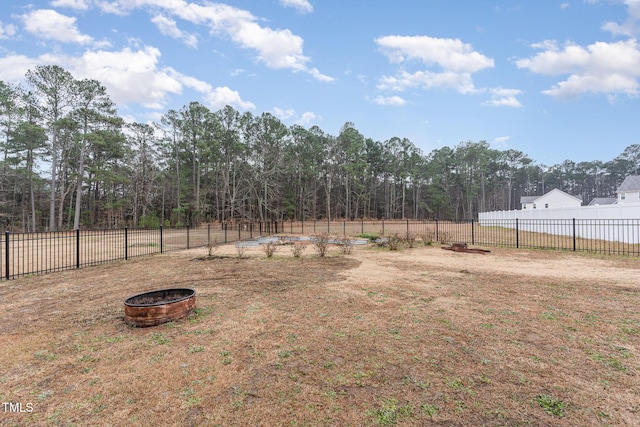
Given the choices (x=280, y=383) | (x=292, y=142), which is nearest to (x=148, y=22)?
(x=280, y=383)

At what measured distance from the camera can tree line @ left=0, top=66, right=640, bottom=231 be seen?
2594 cm

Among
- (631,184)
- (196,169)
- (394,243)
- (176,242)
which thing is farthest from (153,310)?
(631,184)

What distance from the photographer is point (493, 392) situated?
2309 millimetres

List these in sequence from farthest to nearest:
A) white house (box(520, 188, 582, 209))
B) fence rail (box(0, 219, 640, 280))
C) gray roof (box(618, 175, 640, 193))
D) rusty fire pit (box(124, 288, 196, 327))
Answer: white house (box(520, 188, 582, 209))
gray roof (box(618, 175, 640, 193))
fence rail (box(0, 219, 640, 280))
rusty fire pit (box(124, 288, 196, 327))

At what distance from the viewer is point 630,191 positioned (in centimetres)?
3088

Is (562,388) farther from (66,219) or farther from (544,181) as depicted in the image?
(544,181)

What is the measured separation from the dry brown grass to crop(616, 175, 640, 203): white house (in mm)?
36454

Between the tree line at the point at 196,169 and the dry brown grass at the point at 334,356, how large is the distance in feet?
90.9

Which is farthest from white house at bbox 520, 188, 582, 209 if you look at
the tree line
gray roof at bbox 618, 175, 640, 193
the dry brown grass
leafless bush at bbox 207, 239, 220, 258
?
leafless bush at bbox 207, 239, 220, 258

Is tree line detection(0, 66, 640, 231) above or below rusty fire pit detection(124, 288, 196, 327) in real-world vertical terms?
above

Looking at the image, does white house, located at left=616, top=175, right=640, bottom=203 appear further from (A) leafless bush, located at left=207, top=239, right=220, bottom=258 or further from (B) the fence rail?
(A) leafless bush, located at left=207, top=239, right=220, bottom=258

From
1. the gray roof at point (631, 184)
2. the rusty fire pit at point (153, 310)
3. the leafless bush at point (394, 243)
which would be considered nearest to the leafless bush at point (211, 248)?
the rusty fire pit at point (153, 310)

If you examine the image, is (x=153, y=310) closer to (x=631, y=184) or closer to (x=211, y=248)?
(x=211, y=248)

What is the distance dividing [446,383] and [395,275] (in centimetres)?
452
